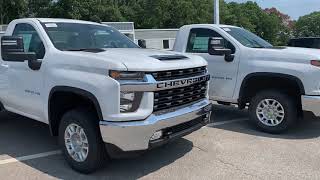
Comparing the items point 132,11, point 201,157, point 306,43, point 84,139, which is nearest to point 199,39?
point 201,157

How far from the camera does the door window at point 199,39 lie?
8.57m

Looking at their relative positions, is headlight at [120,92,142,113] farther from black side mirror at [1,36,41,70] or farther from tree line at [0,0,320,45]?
tree line at [0,0,320,45]

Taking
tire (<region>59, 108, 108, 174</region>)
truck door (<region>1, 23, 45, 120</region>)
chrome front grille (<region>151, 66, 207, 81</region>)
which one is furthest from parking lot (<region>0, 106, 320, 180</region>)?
chrome front grille (<region>151, 66, 207, 81</region>)

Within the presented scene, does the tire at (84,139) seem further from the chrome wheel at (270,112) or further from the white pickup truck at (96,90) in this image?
the chrome wheel at (270,112)

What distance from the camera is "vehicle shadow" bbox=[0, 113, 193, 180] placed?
18.5ft

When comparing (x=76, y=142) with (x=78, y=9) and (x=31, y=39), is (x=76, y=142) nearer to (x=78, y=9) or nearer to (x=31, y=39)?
(x=31, y=39)

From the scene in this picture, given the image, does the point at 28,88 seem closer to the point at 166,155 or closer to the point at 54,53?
the point at 54,53

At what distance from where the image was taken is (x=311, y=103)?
→ 7.01 m

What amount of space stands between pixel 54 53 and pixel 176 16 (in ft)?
179

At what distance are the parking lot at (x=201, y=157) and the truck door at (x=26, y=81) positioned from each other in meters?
0.63

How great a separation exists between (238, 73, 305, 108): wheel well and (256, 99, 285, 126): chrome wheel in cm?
28

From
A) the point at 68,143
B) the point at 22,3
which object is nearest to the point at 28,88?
the point at 68,143

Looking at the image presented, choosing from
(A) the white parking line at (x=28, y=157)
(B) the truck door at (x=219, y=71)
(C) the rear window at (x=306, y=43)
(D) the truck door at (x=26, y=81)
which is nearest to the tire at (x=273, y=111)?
(B) the truck door at (x=219, y=71)

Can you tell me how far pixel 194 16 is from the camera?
6053cm
